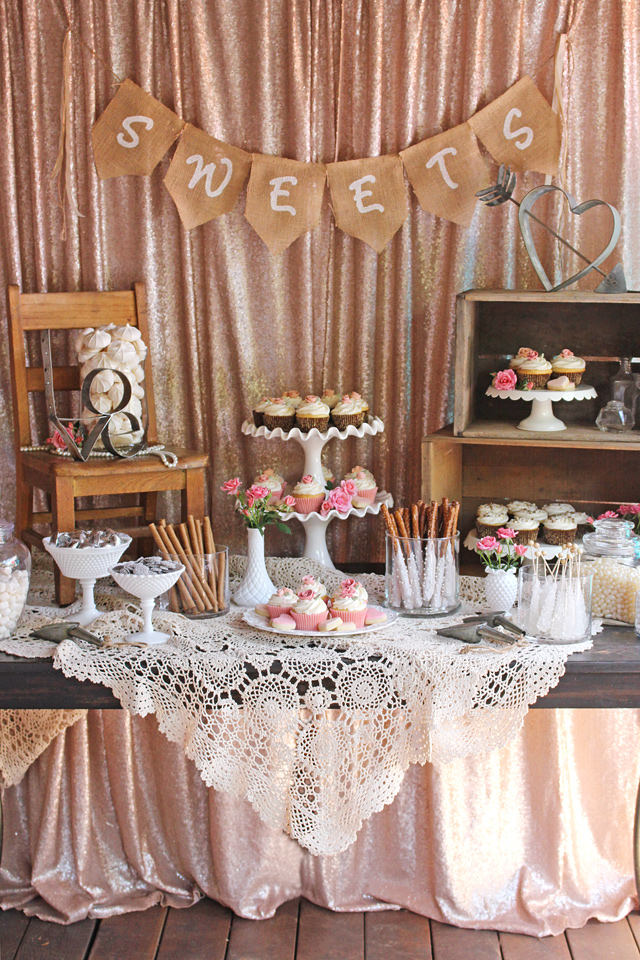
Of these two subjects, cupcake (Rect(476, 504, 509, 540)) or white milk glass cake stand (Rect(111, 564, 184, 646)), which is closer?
white milk glass cake stand (Rect(111, 564, 184, 646))

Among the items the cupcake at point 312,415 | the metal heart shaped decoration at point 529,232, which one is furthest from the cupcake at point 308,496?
the metal heart shaped decoration at point 529,232

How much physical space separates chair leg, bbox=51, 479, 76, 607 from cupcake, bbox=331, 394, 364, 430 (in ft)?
2.24

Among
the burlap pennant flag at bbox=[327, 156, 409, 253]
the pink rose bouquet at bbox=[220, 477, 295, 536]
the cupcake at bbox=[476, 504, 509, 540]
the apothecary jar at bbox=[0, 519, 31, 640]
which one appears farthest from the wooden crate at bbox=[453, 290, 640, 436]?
the apothecary jar at bbox=[0, 519, 31, 640]

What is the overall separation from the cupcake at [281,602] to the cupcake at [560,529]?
0.84 m

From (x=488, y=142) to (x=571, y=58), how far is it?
29cm

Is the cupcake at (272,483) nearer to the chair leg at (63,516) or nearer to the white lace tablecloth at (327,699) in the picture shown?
the chair leg at (63,516)

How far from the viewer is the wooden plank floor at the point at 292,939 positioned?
6.81 ft

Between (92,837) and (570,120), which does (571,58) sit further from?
(92,837)

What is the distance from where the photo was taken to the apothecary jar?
196 cm

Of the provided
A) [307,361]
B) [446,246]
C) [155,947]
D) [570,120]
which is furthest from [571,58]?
[155,947]

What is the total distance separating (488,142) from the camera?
2568 millimetres

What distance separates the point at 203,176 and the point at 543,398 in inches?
43.6

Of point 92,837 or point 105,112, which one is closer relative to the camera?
point 92,837

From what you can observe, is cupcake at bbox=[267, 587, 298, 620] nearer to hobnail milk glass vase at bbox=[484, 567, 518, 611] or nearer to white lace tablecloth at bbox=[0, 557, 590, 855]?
white lace tablecloth at bbox=[0, 557, 590, 855]
